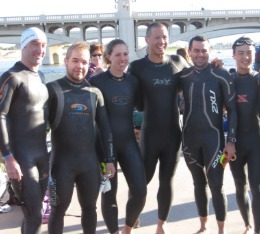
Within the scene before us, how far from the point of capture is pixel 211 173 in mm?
3084

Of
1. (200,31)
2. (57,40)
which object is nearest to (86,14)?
(57,40)

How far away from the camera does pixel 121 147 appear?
3.12 meters

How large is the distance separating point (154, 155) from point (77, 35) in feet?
145

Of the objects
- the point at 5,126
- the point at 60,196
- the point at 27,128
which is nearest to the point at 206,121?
the point at 60,196

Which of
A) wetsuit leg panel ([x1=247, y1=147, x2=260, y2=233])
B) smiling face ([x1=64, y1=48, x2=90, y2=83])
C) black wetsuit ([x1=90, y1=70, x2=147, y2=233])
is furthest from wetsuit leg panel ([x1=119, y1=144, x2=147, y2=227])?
wetsuit leg panel ([x1=247, y1=147, x2=260, y2=233])

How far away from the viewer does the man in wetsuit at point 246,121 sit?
305 cm

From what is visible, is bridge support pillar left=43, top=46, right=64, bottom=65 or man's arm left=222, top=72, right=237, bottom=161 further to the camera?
bridge support pillar left=43, top=46, right=64, bottom=65

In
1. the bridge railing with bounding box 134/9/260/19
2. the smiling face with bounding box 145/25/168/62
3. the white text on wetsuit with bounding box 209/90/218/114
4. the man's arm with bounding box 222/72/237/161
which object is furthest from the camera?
the bridge railing with bounding box 134/9/260/19

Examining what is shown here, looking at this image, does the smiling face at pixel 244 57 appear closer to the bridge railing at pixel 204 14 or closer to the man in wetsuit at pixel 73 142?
the man in wetsuit at pixel 73 142

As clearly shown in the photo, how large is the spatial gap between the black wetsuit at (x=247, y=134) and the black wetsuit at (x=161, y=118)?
1.82ft

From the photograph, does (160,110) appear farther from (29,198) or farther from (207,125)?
(29,198)

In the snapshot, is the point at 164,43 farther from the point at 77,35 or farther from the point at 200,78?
the point at 77,35

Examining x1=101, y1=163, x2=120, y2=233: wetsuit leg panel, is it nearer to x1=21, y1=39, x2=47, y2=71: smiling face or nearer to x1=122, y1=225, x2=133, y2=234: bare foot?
x1=122, y1=225, x2=133, y2=234: bare foot

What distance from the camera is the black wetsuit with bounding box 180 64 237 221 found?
3.08 metres
